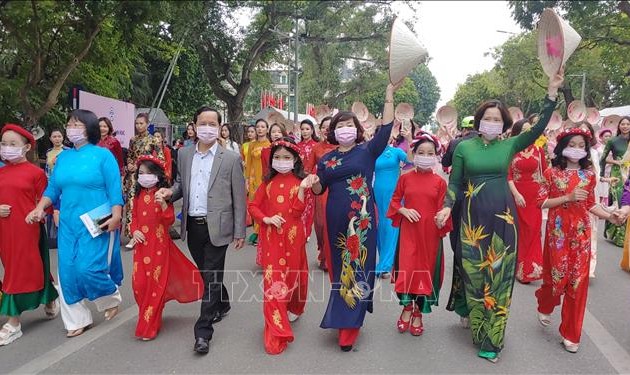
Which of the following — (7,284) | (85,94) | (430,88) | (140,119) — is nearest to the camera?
(7,284)

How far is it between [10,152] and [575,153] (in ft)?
14.5

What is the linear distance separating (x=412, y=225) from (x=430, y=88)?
87004 mm

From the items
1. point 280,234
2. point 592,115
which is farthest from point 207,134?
point 592,115

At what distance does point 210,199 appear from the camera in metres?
4.02

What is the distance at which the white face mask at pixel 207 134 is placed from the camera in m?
4.01

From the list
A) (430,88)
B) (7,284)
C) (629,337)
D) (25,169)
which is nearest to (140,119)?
(25,169)

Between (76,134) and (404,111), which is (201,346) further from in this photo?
(404,111)

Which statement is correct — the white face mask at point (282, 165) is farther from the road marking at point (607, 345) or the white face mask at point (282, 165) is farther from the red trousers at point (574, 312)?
the road marking at point (607, 345)

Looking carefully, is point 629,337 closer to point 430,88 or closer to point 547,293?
point 547,293

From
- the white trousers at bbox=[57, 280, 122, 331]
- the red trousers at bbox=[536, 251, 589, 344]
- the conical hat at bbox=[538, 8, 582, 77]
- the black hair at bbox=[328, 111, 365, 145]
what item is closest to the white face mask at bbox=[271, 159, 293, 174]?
the black hair at bbox=[328, 111, 365, 145]

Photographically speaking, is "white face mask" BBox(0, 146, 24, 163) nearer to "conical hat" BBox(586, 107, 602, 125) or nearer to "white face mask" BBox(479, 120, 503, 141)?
"white face mask" BBox(479, 120, 503, 141)

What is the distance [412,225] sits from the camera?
165 inches

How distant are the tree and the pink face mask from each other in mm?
1546

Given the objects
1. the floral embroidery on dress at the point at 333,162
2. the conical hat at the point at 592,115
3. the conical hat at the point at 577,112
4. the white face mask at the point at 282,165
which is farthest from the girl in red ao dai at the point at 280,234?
the conical hat at the point at 592,115
